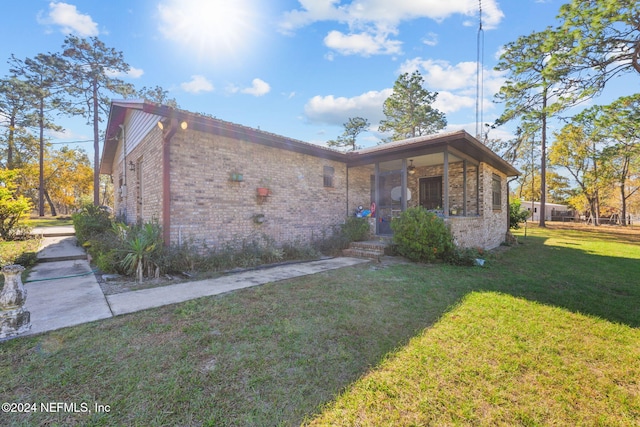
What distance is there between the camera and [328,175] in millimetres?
9305

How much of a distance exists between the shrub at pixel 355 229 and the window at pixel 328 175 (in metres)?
1.40

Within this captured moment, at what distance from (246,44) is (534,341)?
31.5ft

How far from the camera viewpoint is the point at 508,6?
8.27 m

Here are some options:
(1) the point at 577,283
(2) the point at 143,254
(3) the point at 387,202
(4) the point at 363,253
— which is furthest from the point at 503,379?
(3) the point at 387,202

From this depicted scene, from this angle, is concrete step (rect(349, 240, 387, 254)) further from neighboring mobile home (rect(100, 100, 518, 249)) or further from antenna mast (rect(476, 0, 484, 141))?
antenna mast (rect(476, 0, 484, 141))

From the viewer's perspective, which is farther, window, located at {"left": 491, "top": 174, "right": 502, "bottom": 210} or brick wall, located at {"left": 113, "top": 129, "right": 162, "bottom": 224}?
window, located at {"left": 491, "top": 174, "right": 502, "bottom": 210}

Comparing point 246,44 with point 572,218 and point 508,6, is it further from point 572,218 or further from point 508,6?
point 572,218

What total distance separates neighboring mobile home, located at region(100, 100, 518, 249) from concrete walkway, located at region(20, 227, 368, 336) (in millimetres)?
1648

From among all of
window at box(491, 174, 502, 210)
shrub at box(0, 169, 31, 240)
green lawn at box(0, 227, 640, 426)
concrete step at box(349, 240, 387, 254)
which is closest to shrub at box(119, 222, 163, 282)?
green lawn at box(0, 227, 640, 426)

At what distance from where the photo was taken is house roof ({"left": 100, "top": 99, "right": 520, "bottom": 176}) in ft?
18.6

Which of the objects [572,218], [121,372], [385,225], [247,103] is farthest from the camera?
[572,218]

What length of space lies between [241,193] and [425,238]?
16.0 feet

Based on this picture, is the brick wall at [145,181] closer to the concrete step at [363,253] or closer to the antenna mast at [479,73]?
the concrete step at [363,253]

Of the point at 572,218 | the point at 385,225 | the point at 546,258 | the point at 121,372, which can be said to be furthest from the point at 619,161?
the point at 121,372
